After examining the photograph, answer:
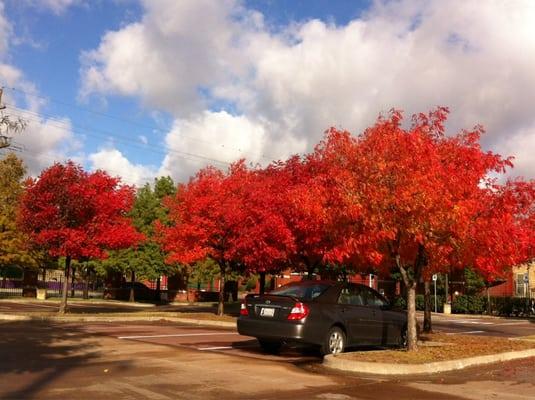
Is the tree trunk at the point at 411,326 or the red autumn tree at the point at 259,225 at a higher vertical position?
the red autumn tree at the point at 259,225

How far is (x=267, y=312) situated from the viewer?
38.3 ft

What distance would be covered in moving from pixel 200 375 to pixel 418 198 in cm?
497

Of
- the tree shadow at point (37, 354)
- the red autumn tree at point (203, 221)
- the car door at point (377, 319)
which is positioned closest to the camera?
the tree shadow at point (37, 354)

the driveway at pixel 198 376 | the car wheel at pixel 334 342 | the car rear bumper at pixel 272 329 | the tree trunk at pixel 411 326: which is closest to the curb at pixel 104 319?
the driveway at pixel 198 376

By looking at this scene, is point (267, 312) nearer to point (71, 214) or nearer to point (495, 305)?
point (71, 214)

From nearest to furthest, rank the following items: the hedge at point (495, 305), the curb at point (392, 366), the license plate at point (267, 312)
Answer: the curb at point (392, 366) → the license plate at point (267, 312) → the hedge at point (495, 305)

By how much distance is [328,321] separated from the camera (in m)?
11.7

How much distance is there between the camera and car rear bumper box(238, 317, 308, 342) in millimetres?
11172

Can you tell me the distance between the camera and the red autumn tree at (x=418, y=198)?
36.8 ft

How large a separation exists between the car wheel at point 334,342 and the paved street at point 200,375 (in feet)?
1.33

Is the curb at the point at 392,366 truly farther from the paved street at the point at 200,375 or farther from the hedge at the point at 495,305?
the hedge at the point at 495,305

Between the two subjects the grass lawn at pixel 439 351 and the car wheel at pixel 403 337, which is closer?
the grass lawn at pixel 439 351

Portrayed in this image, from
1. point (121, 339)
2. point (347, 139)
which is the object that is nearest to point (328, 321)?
point (347, 139)

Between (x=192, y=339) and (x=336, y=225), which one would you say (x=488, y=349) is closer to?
(x=336, y=225)
